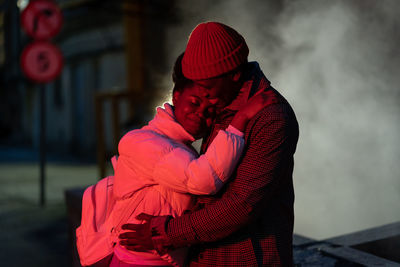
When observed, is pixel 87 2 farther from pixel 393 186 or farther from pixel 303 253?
pixel 303 253

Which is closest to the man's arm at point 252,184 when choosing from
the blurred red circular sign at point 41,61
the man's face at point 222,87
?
the man's face at point 222,87

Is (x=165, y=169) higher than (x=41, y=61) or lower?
lower

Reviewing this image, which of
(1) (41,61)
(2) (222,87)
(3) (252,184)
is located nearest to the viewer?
(3) (252,184)

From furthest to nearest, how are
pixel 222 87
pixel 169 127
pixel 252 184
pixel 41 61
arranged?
pixel 41 61 < pixel 169 127 < pixel 222 87 < pixel 252 184

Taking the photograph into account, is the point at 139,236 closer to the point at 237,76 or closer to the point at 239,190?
the point at 239,190

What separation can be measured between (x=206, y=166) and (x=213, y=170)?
0.02m

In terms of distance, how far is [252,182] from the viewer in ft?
4.39

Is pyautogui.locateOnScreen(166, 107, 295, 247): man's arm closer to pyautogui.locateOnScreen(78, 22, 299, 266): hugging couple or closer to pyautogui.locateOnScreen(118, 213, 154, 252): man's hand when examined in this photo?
pyautogui.locateOnScreen(78, 22, 299, 266): hugging couple

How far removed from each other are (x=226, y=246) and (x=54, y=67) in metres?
5.20

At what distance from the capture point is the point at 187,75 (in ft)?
4.74

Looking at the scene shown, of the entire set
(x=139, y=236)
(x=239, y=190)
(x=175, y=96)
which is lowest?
(x=139, y=236)

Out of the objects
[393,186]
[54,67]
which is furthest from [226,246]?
[54,67]

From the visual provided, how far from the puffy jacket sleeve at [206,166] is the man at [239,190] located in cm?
5

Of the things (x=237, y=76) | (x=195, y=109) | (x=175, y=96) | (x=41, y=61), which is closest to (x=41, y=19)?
(x=41, y=61)
